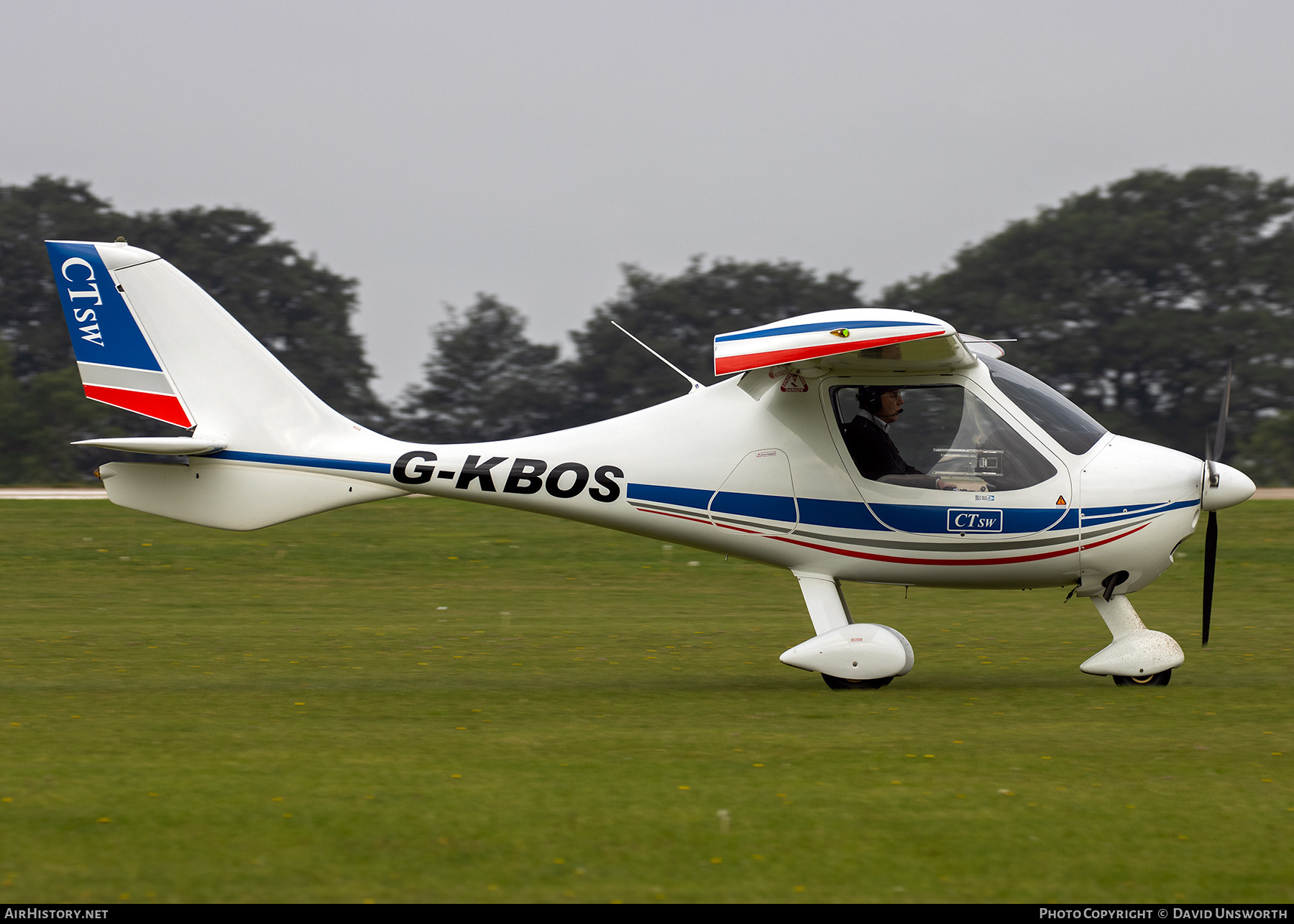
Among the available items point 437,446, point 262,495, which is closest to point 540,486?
point 437,446

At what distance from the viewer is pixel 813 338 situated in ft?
29.6

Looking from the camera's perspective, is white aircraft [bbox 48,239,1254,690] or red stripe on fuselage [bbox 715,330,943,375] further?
white aircraft [bbox 48,239,1254,690]

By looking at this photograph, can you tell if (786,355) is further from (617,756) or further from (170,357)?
(170,357)

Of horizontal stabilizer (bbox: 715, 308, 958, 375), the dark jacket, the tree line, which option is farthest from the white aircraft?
the tree line

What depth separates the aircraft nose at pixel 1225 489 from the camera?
991 centimetres

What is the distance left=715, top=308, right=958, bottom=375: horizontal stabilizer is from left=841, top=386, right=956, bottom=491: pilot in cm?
97

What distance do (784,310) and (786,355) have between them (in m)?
41.3

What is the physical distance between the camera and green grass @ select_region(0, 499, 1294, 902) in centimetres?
555

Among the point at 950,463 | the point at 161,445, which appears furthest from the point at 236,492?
the point at 950,463

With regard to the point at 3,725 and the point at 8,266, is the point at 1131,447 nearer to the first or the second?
the point at 3,725

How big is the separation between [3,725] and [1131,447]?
8.02 meters

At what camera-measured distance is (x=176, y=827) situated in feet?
20.0

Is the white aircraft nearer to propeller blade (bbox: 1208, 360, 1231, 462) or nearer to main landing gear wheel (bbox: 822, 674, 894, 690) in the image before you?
main landing gear wheel (bbox: 822, 674, 894, 690)

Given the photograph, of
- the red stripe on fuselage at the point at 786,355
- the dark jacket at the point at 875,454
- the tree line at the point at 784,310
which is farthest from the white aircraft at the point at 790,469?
the tree line at the point at 784,310
